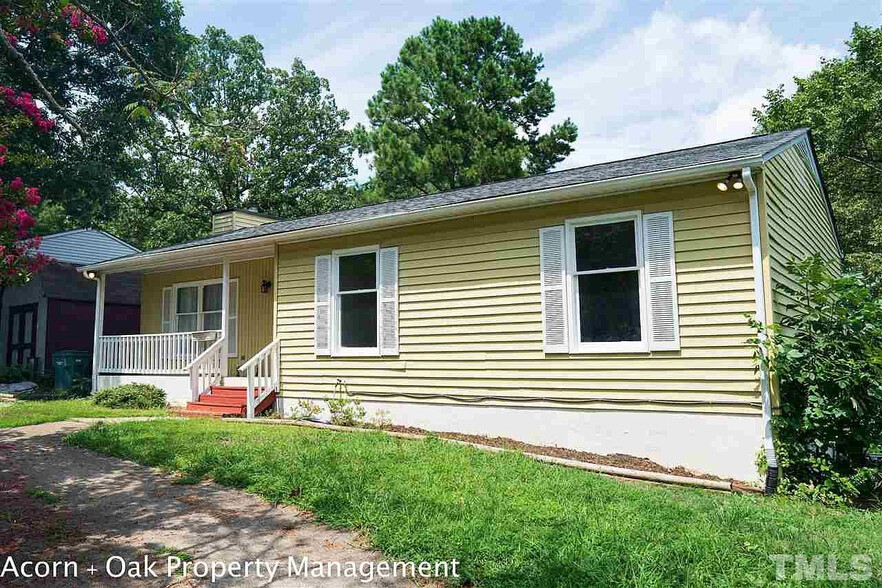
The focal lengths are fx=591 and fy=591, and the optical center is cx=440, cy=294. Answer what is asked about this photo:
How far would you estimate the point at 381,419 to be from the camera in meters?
8.54

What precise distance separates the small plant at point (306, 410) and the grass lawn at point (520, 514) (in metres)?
2.67

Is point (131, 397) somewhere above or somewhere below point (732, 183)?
below

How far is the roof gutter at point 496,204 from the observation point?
6.20m

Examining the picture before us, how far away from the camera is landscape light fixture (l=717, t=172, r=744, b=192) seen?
6.12 metres

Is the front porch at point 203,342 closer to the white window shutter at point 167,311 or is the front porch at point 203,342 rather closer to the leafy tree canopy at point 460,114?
the white window shutter at point 167,311

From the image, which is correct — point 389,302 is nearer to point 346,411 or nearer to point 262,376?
point 346,411

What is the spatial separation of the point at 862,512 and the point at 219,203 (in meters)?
27.3

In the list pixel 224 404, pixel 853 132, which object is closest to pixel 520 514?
pixel 224 404

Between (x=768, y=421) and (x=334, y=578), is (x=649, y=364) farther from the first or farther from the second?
(x=334, y=578)

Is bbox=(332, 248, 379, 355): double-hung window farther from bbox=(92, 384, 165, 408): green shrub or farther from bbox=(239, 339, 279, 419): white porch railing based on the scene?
bbox=(92, 384, 165, 408): green shrub

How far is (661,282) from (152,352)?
32.9ft

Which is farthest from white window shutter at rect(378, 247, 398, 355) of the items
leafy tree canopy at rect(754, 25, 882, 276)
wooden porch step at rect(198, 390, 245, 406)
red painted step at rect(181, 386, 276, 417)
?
leafy tree canopy at rect(754, 25, 882, 276)

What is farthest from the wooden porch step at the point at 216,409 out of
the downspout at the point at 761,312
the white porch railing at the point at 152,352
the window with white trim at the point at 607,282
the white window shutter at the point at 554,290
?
the downspout at the point at 761,312

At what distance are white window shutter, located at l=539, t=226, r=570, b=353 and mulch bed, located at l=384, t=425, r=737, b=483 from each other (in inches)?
46.4
